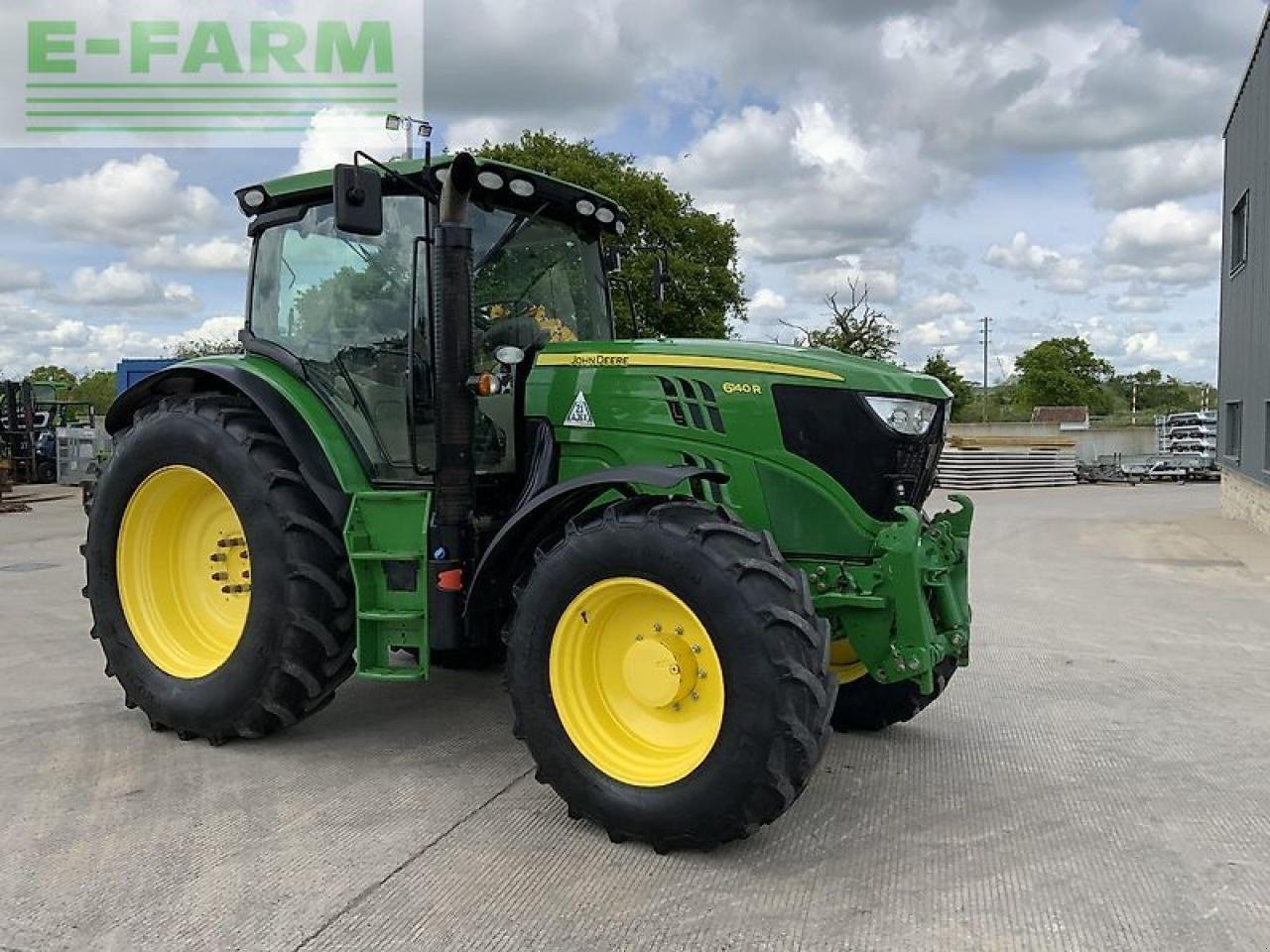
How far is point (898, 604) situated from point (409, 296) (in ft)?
7.93

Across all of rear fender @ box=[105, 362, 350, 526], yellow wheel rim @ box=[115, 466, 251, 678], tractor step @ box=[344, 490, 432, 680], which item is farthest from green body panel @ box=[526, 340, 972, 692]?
yellow wheel rim @ box=[115, 466, 251, 678]

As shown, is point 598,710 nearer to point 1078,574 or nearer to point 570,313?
point 570,313

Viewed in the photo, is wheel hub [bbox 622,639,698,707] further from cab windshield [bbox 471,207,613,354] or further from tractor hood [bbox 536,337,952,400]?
cab windshield [bbox 471,207,613,354]

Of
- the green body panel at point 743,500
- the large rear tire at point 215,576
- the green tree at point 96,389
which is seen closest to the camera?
the green body panel at point 743,500

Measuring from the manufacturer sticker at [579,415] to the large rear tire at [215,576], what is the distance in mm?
1147

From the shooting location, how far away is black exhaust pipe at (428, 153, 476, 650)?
421cm

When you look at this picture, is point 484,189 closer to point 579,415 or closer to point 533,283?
point 533,283

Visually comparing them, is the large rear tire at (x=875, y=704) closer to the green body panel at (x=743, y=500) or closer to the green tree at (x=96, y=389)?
the green body panel at (x=743, y=500)

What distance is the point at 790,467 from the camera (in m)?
4.01

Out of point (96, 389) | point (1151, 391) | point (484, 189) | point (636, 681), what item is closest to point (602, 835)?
point (636, 681)

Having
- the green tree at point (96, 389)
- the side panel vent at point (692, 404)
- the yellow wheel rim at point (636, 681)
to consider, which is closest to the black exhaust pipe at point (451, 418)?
the yellow wheel rim at point (636, 681)

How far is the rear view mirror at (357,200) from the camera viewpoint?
3.94m

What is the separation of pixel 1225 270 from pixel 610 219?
57.4ft

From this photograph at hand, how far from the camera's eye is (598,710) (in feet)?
12.6
